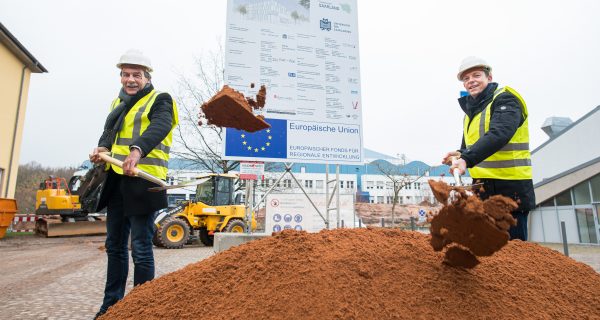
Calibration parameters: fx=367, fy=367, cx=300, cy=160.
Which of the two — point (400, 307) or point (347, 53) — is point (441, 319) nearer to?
point (400, 307)

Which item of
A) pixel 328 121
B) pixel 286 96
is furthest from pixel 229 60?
pixel 328 121

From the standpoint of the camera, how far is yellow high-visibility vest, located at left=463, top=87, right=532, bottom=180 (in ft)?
8.38

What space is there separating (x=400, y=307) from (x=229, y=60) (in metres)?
5.20

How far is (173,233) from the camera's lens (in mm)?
10836

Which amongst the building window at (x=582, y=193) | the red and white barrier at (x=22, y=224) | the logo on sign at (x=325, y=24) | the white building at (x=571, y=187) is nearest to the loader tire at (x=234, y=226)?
the logo on sign at (x=325, y=24)

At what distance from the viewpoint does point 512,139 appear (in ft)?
8.53

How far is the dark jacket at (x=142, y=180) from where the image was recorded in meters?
2.52

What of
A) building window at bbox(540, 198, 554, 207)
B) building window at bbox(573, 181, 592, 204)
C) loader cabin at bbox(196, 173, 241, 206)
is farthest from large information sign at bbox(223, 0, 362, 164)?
building window at bbox(540, 198, 554, 207)

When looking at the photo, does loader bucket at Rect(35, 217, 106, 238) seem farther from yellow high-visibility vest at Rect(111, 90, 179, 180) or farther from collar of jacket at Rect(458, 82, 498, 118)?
collar of jacket at Rect(458, 82, 498, 118)

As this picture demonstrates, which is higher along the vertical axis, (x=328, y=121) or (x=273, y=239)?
(x=328, y=121)

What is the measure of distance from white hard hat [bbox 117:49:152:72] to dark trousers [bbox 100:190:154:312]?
0.97m

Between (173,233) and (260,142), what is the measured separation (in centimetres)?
628

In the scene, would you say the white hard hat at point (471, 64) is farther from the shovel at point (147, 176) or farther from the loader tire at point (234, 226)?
the loader tire at point (234, 226)

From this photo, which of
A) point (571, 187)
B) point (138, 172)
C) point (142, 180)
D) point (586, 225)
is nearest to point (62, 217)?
point (142, 180)
